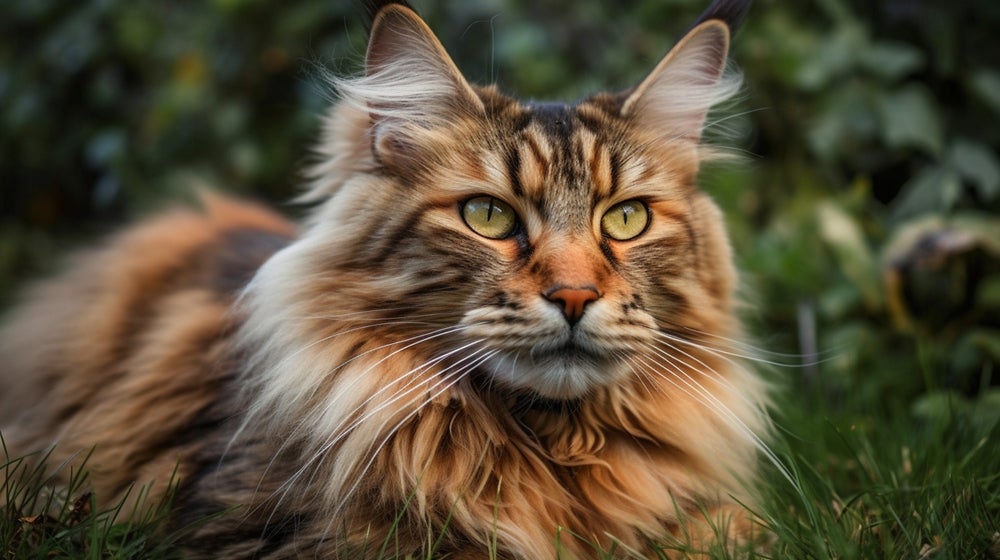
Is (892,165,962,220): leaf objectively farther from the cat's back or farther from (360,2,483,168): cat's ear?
the cat's back

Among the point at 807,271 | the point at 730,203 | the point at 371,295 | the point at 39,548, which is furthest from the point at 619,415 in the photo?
the point at 730,203

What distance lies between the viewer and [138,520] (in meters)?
1.96

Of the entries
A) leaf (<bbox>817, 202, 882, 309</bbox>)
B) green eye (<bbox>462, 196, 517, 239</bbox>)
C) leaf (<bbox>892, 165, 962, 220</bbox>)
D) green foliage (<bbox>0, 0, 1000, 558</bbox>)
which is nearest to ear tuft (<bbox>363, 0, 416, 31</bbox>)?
green foliage (<bbox>0, 0, 1000, 558</bbox>)

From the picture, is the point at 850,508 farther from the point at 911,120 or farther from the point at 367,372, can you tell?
the point at 911,120

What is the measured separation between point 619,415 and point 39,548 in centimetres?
118

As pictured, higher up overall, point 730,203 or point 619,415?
point 730,203

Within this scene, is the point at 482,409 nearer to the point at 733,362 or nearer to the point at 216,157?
the point at 733,362

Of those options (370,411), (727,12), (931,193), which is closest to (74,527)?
(370,411)

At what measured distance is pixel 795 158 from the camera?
156 inches

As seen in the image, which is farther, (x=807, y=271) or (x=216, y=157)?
(x=216, y=157)

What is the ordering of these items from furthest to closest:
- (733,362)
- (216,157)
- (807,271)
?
(216,157), (807,271), (733,362)

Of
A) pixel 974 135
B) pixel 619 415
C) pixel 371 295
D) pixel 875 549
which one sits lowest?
pixel 875 549

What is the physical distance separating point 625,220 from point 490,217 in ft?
1.02

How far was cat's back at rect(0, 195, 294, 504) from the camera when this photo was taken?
2.19m
